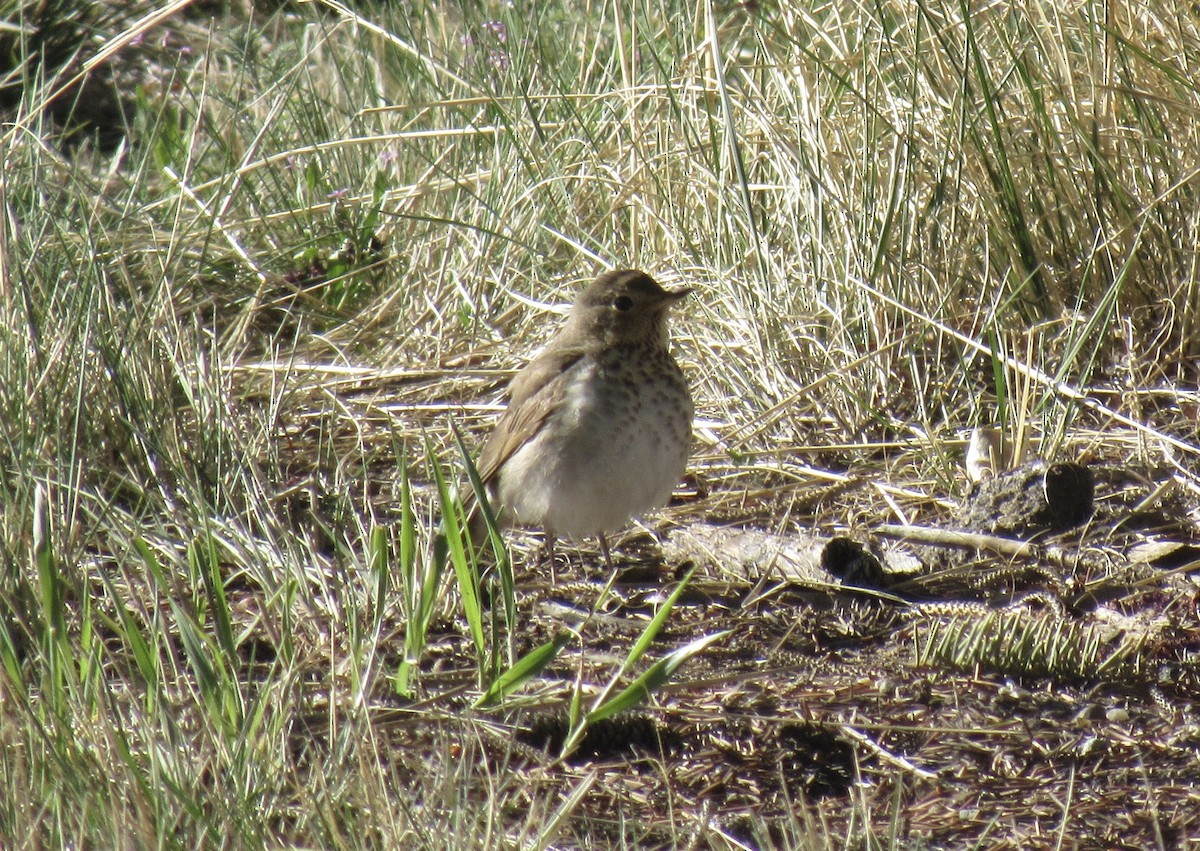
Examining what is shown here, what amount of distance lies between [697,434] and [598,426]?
2.12 feet

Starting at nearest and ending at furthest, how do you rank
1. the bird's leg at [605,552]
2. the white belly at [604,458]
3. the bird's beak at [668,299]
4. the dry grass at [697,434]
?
1. the dry grass at [697,434]
2. the white belly at [604,458]
3. the bird's leg at [605,552]
4. the bird's beak at [668,299]

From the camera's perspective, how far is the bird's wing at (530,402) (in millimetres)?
4328

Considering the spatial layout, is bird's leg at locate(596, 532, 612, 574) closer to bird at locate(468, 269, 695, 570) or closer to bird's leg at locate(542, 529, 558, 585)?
bird at locate(468, 269, 695, 570)

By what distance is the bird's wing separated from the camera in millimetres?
4328

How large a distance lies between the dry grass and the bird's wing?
178mm

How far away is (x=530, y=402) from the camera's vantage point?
4359 mm

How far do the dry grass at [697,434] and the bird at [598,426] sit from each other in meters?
0.17

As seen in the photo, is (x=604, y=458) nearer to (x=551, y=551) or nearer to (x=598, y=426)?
(x=598, y=426)

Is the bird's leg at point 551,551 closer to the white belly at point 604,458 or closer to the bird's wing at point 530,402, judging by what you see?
the white belly at point 604,458

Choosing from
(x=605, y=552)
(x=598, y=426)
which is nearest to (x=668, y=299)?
(x=598, y=426)

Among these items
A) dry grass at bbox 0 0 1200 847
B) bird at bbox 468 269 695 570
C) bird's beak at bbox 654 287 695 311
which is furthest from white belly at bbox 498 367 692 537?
bird's beak at bbox 654 287 695 311

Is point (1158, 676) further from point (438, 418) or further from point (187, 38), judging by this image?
point (187, 38)

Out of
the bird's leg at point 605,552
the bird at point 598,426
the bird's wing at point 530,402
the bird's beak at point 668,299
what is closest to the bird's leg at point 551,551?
the bird at point 598,426

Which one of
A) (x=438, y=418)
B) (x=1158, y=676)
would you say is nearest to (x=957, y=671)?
(x=1158, y=676)
